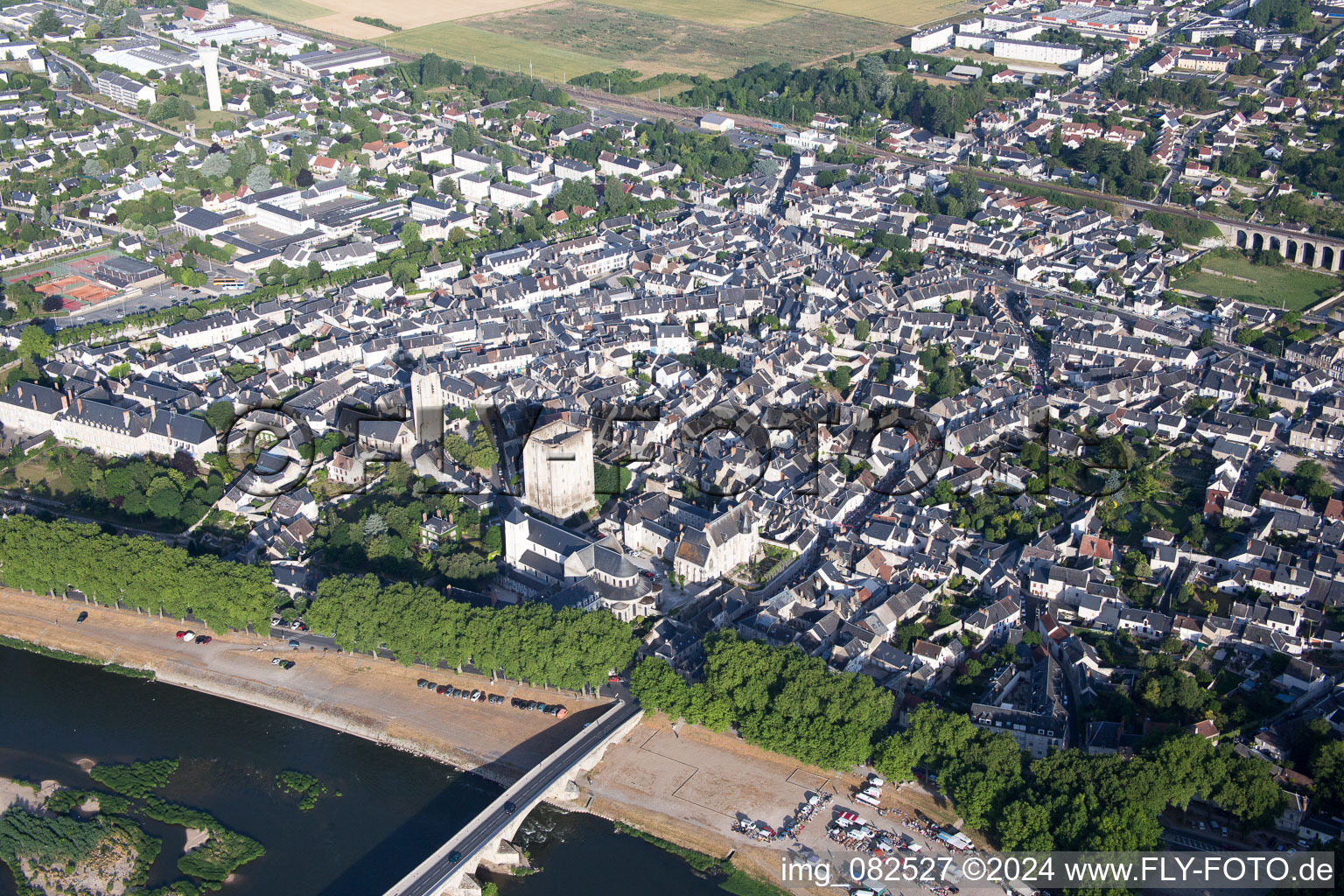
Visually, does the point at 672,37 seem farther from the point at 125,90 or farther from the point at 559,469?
the point at 559,469

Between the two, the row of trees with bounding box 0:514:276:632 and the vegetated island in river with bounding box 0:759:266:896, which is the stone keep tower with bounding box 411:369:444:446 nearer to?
the row of trees with bounding box 0:514:276:632

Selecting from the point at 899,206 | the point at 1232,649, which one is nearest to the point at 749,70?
the point at 899,206

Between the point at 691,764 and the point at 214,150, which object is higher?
the point at 214,150

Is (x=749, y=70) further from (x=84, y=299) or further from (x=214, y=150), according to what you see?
(x=84, y=299)

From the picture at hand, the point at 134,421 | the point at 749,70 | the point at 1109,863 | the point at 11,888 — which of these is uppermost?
the point at 749,70

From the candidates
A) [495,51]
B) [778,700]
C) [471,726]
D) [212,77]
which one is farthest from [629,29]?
[778,700]

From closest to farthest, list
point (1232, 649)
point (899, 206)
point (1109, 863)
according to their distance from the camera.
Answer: point (1109, 863)
point (1232, 649)
point (899, 206)

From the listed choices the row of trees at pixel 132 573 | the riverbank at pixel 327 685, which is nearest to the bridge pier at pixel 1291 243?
the riverbank at pixel 327 685
